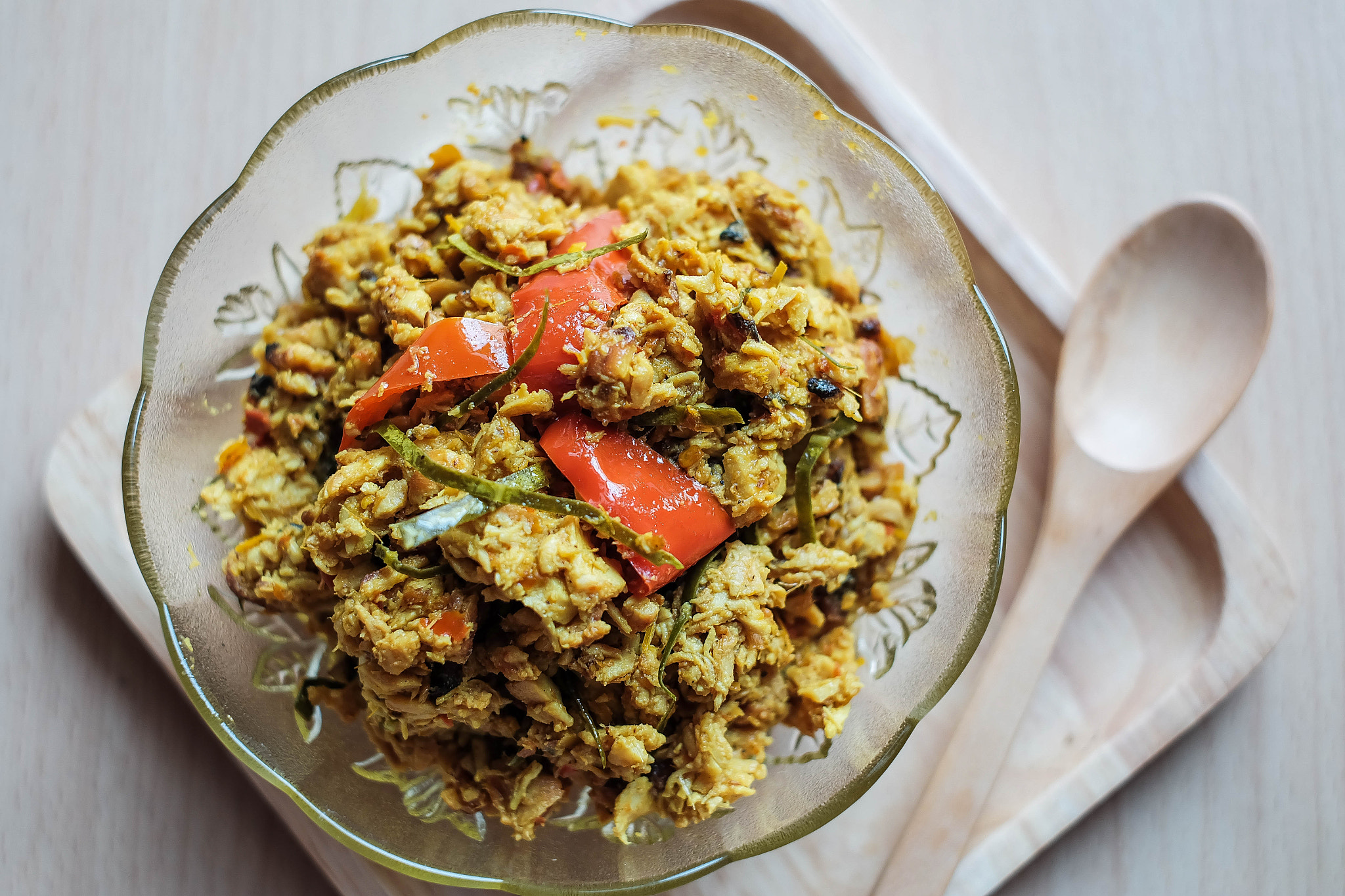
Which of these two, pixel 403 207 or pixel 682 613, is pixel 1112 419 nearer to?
pixel 682 613

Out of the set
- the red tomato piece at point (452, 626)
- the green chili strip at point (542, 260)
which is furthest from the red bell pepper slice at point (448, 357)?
the red tomato piece at point (452, 626)

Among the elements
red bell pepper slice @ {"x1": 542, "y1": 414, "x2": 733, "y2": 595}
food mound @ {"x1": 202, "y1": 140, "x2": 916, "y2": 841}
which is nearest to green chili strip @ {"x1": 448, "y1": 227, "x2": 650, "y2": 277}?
food mound @ {"x1": 202, "y1": 140, "x2": 916, "y2": 841}

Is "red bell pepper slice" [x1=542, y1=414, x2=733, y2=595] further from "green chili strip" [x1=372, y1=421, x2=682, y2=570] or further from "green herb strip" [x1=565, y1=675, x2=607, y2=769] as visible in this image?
"green herb strip" [x1=565, y1=675, x2=607, y2=769]

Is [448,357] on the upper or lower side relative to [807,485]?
upper

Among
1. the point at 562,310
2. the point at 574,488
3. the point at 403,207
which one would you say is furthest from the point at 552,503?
the point at 403,207

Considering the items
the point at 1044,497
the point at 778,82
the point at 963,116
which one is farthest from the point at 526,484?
the point at 963,116
